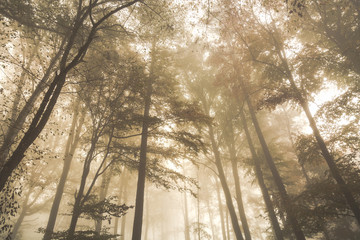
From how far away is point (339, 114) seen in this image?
876cm

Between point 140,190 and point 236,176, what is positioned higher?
point 236,176

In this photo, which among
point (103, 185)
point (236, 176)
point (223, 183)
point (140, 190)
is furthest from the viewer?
point (236, 176)

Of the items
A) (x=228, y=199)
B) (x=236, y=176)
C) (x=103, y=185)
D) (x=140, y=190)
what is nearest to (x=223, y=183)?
(x=228, y=199)

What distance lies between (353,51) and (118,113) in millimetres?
11465

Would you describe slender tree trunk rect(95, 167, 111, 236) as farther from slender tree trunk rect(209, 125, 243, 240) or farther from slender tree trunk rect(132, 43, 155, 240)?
slender tree trunk rect(209, 125, 243, 240)

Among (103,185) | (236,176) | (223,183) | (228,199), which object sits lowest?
(228,199)

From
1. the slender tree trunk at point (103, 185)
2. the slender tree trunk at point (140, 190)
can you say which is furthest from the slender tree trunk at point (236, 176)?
the slender tree trunk at point (103, 185)

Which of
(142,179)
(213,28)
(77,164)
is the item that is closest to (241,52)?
(213,28)

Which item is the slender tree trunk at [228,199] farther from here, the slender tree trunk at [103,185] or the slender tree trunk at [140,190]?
the slender tree trunk at [103,185]

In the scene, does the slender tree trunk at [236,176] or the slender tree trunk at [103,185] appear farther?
the slender tree trunk at [236,176]

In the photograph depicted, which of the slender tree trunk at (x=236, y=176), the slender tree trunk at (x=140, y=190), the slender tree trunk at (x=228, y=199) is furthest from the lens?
the slender tree trunk at (x=236, y=176)

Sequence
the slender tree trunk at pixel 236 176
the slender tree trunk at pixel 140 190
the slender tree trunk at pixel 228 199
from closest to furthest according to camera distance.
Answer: the slender tree trunk at pixel 140 190
the slender tree trunk at pixel 228 199
the slender tree trunk at pixel 236 176

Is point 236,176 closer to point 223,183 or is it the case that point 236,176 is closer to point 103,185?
point 223,183

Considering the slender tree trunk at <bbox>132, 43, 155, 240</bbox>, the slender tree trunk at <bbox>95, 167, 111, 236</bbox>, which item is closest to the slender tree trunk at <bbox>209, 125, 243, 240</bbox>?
the slender tree trunk at <bbox>132, 43, 155, 240</bbox>
